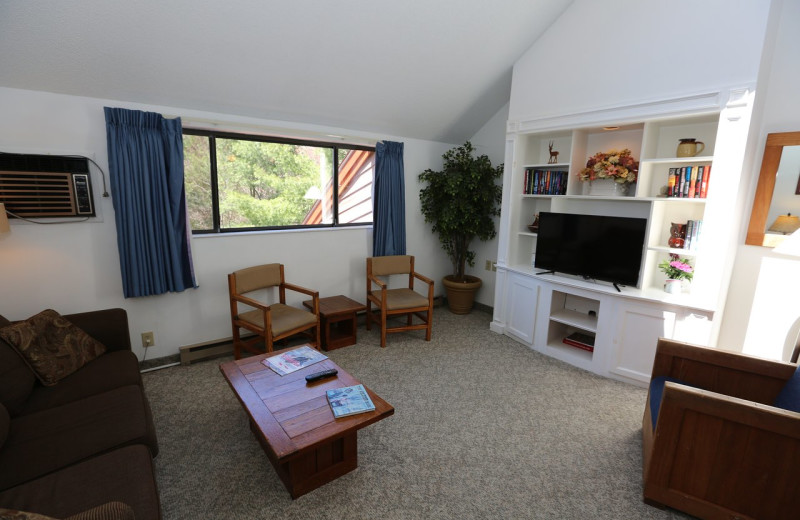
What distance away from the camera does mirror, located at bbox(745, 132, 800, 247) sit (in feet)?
8.16

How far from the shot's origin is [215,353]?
3.24 m

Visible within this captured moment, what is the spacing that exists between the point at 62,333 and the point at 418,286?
3365mm

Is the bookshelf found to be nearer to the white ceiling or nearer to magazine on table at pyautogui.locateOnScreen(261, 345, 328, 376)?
the white ceiling

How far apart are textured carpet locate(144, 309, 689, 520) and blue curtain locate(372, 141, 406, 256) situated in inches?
55.2

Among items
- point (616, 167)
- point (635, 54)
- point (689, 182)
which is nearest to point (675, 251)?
point (689, 182)

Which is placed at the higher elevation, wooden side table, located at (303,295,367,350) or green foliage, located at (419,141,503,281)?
green foliage, located at (419,141,503,281)

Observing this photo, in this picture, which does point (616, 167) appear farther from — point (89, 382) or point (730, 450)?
point (89, 382)

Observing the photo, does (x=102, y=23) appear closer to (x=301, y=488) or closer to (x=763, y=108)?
(x=301, y=488)

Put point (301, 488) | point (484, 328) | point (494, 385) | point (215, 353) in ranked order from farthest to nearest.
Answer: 1. point (484, 328)
2. point (215, 353)
3. point (494, 385)
4. point (301, 488)

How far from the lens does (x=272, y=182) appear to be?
3549mm

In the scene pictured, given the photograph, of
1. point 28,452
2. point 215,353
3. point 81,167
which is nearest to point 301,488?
point 28,452

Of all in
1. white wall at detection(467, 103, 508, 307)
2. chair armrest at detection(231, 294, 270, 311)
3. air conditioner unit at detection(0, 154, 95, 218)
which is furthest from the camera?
white wall at detection(467, 103, 508, 307)

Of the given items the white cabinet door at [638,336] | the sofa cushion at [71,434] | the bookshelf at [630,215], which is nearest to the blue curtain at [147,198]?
the sofa cushion at [71,434]

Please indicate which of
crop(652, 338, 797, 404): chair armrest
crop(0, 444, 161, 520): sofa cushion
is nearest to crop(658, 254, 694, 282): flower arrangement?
crop(652, 338, 797, 404): chair armrest
